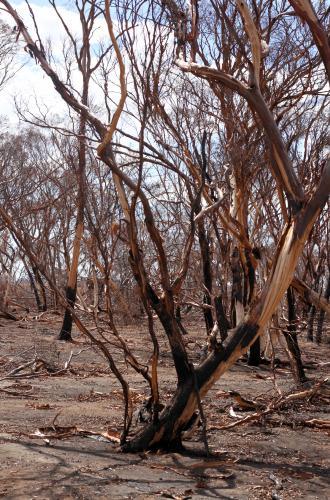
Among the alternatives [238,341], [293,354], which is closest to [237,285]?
[238,341]

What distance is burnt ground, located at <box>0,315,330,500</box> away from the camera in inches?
189

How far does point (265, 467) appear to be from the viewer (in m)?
5.68

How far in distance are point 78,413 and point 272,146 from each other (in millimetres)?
3583

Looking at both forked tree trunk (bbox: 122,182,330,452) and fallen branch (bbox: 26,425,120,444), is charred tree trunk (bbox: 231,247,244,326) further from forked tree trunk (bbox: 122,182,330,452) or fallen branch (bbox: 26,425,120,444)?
fallen branch (bbox: 26,425,120,444)

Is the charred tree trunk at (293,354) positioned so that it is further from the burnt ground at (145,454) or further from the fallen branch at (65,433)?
the fallen branch at (65,433)

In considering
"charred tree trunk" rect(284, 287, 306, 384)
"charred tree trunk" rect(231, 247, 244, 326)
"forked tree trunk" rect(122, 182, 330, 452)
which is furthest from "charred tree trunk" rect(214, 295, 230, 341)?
"charred tree trunk" rect(284, 287, 306, 384)

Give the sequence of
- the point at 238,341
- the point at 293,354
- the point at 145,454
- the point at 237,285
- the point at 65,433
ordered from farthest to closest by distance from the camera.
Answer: the point at 293,354, the point at 237,285, the point at 65,433, the point at 238,341, the point at 145,454

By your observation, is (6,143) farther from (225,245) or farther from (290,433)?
(290,433)

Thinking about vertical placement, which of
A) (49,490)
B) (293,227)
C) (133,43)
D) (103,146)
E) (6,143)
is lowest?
(49,490)

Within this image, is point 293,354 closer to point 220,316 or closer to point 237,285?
point 237,285

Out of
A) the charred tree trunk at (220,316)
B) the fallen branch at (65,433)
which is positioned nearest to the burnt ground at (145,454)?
the fallen branch at (65,433)

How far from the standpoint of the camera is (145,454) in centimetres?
582

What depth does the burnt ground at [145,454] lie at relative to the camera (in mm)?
4797

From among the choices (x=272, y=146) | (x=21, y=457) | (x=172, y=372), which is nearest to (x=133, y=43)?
(x=272, y=146)
